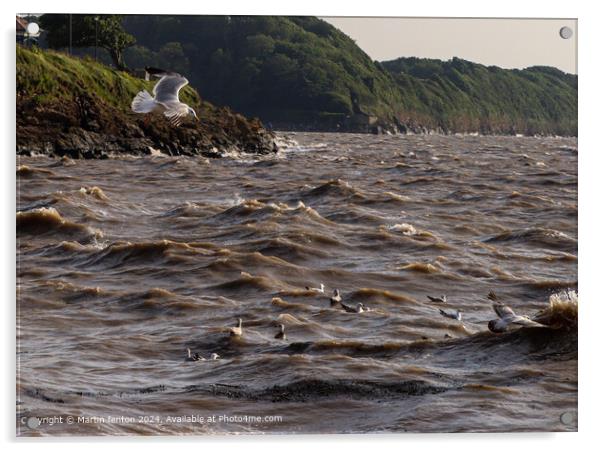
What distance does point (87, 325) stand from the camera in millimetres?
9133

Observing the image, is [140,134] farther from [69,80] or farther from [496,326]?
[496,326]

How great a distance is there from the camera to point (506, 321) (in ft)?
30.3

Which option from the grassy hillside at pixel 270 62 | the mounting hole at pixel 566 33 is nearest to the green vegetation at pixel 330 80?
the grassy hillside at pixel 270 62

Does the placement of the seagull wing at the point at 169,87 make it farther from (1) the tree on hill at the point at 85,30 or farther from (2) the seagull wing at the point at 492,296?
(2) the seagull wing at the point at 492,296

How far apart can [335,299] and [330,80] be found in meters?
2.00

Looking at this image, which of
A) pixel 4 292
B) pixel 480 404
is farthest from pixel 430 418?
pixel 4 292

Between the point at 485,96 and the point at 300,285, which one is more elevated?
the point at 485,96

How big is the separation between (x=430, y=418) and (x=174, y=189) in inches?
119

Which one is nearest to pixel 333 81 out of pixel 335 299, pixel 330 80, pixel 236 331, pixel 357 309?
pixel 330 80

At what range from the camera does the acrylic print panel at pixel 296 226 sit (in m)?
8.80

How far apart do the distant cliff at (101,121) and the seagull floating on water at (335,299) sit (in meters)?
1.51

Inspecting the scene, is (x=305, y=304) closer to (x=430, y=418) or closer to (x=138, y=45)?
(x=430, y=418)

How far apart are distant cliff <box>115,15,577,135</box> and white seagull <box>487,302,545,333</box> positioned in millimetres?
1583

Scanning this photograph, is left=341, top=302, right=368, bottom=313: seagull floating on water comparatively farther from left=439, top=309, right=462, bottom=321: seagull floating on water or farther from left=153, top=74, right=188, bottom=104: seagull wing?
left=153, top=74, right=188, bottom=104: seagull wing
